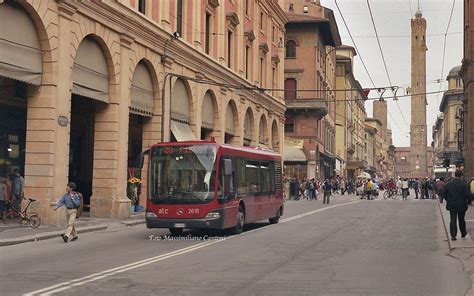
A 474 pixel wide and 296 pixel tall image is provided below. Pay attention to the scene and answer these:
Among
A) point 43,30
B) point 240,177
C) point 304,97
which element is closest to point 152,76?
point 43,30

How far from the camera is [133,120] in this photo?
3155cm

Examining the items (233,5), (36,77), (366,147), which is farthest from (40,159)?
(366,147)

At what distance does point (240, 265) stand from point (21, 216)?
32.3 ft

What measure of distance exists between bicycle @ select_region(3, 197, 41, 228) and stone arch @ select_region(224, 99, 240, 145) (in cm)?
2015

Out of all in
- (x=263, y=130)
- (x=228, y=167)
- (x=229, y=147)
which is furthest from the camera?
(x=263, y=130)

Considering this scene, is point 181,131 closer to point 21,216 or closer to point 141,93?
point 141,93

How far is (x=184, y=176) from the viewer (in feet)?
55.4

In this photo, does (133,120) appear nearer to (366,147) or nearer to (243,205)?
(243,205)

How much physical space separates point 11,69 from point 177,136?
39.2 ft

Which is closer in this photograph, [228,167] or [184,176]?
[184,176]

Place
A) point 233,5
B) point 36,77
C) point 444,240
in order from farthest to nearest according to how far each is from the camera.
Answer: point 233,5, point 36,77, point 444,240

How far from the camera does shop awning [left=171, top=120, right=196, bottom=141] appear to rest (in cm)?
2942

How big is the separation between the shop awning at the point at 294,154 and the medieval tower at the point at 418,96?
60.2 meters

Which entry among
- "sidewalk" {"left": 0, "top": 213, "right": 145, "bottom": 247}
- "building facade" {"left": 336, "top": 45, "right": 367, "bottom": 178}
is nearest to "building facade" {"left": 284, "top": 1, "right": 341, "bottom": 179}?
"building facade" {"left": 336, "top": 45, "right": 367, "bottom": 178}
